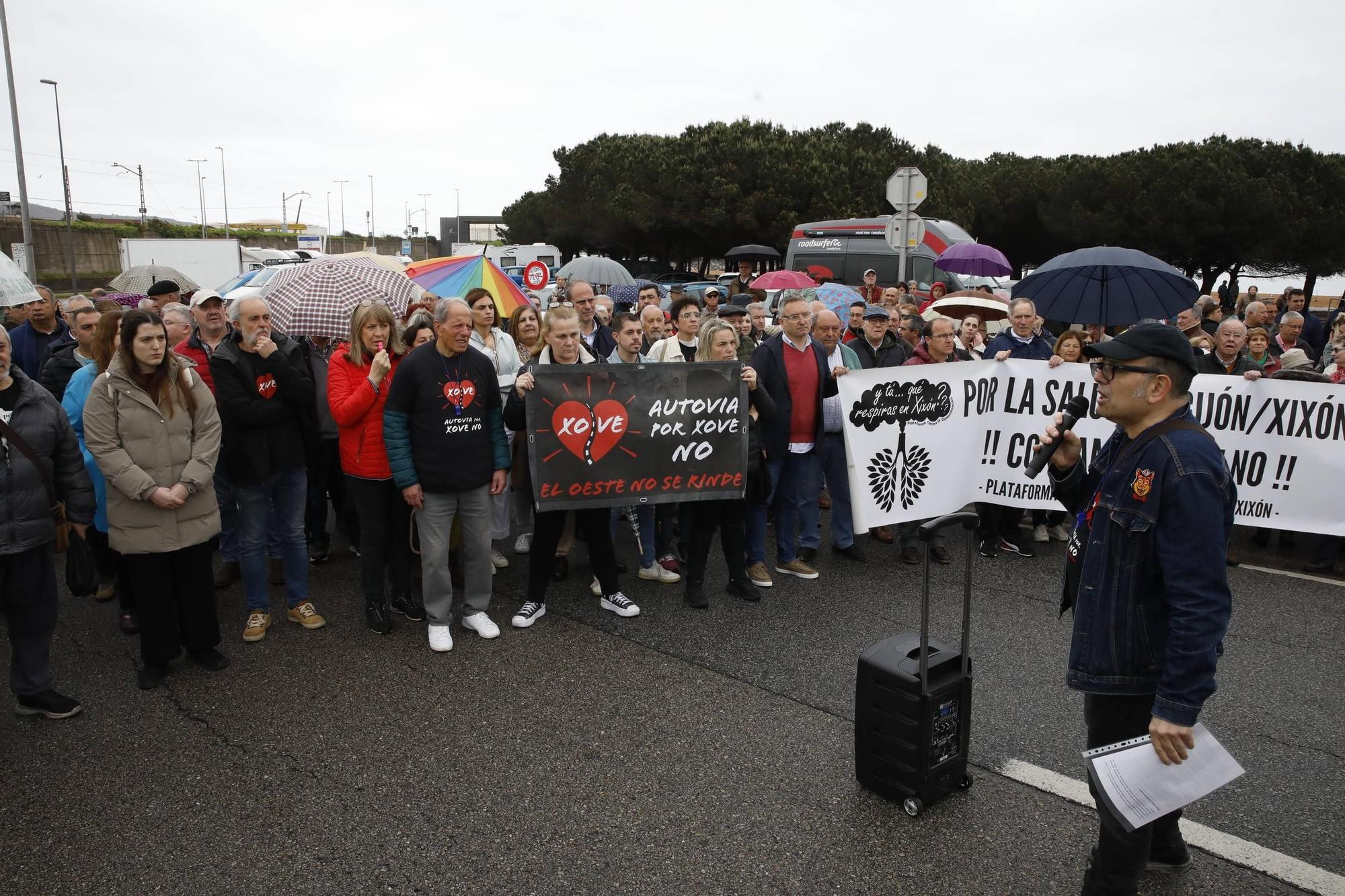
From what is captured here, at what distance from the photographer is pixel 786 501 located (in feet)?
21.4

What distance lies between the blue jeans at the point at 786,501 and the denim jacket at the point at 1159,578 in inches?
136

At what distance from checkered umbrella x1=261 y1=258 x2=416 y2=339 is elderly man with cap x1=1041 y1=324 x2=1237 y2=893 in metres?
4.76

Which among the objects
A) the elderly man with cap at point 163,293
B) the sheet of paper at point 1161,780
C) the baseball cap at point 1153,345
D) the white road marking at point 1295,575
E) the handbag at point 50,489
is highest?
the elderly man with cap at point 163,293

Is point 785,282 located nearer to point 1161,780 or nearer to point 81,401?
point 81,401

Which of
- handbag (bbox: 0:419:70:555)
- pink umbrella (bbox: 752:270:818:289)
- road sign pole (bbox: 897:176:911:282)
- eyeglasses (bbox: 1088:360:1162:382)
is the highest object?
road sign pole (bbox: 897:176:911:282)

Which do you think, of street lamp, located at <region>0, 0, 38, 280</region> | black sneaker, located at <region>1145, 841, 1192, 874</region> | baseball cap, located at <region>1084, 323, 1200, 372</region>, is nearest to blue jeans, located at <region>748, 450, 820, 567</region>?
black sneaker, located at <region>1145, 841, 1192, 874</region>

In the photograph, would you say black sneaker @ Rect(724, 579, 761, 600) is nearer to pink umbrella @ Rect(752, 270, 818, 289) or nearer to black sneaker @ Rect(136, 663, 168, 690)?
black sneaker @ Rect(136, 663, 168, 690)

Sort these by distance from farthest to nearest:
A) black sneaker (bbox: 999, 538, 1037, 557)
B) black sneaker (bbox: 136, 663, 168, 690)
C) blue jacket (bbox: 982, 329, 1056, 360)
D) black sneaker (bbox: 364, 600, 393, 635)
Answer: blue jacket (bbox: 982, 329, 1056, 360) < black sneaker (bbox: 999, 538, 1037, 557) < black sneaker (bbox: 364, 600, 393, 635) < black sneaker (bbox: 136, 663, 168, 690)

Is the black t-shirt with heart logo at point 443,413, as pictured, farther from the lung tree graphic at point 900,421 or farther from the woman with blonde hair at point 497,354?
the lung tree graphic at point 900,421

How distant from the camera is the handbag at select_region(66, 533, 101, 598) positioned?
4.32 m

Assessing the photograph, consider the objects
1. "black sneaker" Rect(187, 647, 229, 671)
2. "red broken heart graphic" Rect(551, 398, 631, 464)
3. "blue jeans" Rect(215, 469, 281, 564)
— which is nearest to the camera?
"black sneaker" Rect(187, 647, 229, 671)

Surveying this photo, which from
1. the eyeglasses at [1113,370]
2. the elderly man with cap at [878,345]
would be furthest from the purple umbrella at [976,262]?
A: the eyeglasses at [1113,370]

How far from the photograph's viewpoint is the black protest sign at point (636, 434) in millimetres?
5445

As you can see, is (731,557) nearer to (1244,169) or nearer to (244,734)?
(244,734)
